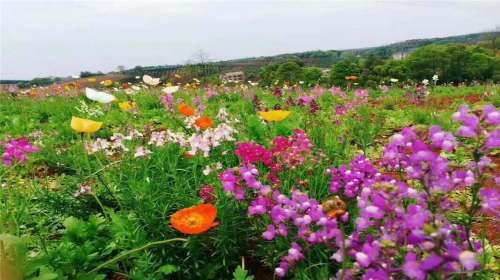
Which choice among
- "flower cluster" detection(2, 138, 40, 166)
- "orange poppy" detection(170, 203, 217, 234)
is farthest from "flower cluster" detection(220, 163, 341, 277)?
"flower cluster" detection(2, 138, 40, 166)

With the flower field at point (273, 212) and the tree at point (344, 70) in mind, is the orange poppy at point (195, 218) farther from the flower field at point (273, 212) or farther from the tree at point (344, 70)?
the tree at point (344, 70)

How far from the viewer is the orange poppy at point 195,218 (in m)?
1.67

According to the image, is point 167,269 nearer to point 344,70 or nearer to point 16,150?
point 16,150

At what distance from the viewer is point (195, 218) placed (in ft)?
5.78

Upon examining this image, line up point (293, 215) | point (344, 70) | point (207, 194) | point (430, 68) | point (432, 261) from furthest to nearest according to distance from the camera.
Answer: point (430, 68), point (344, 70), point (207, 194), point (293, 215), point (432, 261)

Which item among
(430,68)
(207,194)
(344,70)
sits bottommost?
(430,68)

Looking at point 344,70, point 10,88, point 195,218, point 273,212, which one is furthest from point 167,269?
point 344,70

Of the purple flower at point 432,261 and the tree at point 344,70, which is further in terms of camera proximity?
the tree at point 344,70

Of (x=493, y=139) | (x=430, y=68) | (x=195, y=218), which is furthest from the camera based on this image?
(x=430, y=68)

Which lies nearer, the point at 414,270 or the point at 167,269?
the point at 414,270

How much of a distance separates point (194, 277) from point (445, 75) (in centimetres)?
6292

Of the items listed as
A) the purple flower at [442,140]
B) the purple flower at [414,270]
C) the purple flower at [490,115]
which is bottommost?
the purple flower at [414,270]

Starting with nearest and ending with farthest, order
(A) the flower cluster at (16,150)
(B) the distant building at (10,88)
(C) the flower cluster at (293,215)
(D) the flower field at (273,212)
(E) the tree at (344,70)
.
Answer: (D) the flower field at (273,212), (C) the flower cluster at (293,215), (A) the flower cluster at (16,150), (B) the distant building at (10,88), (E) the tree at (344,70)

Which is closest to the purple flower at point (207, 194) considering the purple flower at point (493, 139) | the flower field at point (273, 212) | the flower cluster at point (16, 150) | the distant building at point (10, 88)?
the flower field at point (273, 212)
